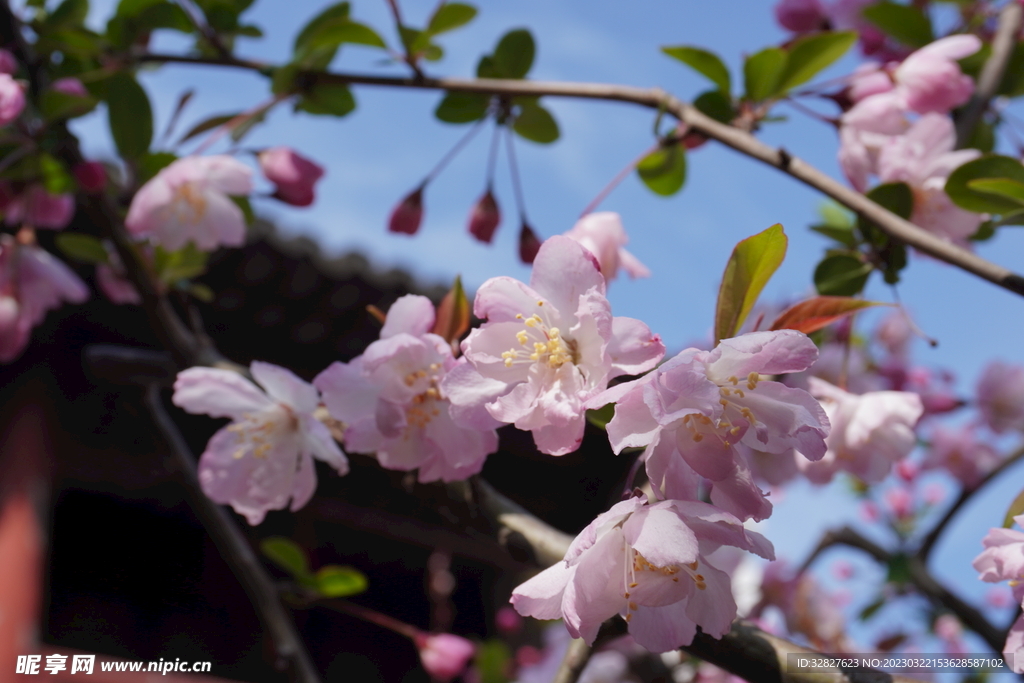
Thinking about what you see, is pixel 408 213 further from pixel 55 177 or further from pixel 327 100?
pixel 55 177

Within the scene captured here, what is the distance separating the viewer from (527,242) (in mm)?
1260

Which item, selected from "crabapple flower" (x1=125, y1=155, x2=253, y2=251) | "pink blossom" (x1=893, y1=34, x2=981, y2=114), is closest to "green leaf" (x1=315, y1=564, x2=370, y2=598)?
"crabapple flower" (x1=125, y1=155, x2=253, y2=251)

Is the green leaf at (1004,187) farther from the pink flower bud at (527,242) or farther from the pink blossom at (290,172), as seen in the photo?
the pink blossom at (290,172)

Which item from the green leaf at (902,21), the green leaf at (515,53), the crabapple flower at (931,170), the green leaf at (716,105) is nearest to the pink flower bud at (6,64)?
the green leaf at (515,53)

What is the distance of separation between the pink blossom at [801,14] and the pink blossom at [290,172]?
2.97 ft

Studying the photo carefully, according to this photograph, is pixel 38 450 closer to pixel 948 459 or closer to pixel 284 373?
pixel 284 373

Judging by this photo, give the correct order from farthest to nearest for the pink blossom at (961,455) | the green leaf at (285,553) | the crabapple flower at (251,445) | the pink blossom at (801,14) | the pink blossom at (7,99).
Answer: the pink blossom at (961,455) < the pink blossom at (801,14) < the green leaf at (285,553) < the pink blossom at (7,99) < the crabapple flower at (251,445)

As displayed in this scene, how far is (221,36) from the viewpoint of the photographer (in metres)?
1.30

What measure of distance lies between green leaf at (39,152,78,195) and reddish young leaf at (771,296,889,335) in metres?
1.12

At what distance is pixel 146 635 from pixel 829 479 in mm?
3019

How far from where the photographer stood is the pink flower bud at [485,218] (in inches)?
50.6

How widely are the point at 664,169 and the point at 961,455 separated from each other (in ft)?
7.01

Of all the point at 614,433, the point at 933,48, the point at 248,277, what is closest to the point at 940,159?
the point at 933,48

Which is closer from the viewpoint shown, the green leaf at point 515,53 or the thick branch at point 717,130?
the thick branch at point 717,130
